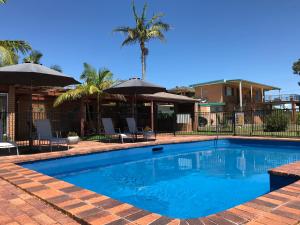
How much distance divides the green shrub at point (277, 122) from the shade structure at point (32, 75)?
1442cm

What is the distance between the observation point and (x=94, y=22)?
1917 centimetres

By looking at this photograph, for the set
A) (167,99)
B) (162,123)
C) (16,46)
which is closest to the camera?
(16,46)

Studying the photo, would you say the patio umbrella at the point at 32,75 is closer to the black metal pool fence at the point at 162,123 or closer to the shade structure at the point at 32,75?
the shade structure at the point at 32,75

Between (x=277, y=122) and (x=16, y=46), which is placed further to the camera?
(x=277, y=122)

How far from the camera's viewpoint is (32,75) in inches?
303

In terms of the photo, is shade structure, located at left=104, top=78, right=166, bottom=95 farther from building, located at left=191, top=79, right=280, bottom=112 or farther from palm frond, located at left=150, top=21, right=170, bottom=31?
building, located at left=191, top=79, right=280, bottom=112

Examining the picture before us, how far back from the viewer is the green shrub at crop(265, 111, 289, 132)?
17.9 meters

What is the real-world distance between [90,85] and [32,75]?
5.78 metres

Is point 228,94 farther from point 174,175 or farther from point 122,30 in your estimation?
point 174,175

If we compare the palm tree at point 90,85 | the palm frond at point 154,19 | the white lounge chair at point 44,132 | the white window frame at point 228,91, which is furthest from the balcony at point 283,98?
the white lounge chair at point 44,132

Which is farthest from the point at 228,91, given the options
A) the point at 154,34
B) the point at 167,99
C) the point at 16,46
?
the point at 16,46

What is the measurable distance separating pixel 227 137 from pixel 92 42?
1395 centimetres

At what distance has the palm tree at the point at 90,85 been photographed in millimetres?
13202

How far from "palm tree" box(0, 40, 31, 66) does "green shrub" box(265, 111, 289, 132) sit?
15.5 metres
